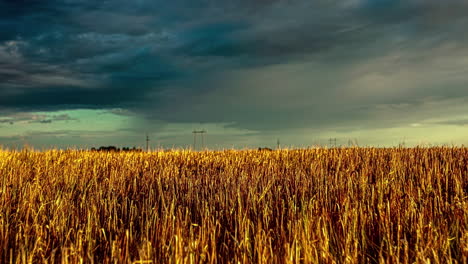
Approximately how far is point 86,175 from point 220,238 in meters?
5.70

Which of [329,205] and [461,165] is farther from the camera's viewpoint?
[461,165]

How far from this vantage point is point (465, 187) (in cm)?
727

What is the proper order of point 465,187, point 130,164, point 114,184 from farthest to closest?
point 130,164 < point 114,184 < point 465,187

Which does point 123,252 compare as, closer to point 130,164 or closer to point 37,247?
point 37,247

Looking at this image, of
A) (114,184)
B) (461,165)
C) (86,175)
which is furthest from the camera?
(461,165)

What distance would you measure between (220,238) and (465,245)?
2.27 meters

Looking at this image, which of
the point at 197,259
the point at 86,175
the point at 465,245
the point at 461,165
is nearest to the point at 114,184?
the point at 86,175

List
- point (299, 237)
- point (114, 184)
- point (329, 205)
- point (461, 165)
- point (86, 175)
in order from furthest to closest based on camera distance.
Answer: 1. point (461, 165)
2. point (86, 175)
3. point (114, 184)
4. point (329, 205)
5. point (299, 237)

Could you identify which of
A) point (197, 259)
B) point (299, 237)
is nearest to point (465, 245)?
point (299, 237)

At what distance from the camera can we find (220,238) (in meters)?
4.37

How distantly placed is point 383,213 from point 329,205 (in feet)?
3.41

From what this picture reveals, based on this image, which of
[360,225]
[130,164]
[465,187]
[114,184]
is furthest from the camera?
[130,164]

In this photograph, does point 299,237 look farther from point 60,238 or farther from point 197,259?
point 60,238

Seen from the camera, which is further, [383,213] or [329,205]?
[329,205]
